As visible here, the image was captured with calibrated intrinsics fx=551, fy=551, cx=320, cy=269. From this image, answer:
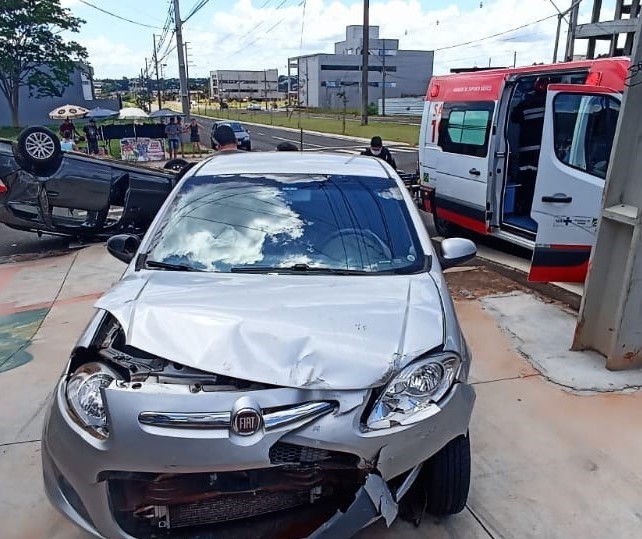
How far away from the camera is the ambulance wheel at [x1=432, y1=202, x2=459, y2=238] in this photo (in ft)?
27.8

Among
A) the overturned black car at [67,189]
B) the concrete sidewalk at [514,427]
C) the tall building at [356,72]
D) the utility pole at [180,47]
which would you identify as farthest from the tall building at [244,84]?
the concrete sidewalk at [514,427]

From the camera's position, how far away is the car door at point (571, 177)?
5324 mm

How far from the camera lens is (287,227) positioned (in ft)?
10.7

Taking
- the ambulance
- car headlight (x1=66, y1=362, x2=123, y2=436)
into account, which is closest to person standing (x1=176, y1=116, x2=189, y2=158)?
the ambulance

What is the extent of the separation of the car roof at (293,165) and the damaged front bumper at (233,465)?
195 centimetres

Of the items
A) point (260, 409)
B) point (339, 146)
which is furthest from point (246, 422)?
point (339, 146)

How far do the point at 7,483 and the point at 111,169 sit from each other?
20.5 ft

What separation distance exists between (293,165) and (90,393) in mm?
2162

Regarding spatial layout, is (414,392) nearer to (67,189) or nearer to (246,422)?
(246,422)

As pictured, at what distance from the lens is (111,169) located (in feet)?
27.6

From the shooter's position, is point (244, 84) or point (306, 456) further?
point (244, 84)

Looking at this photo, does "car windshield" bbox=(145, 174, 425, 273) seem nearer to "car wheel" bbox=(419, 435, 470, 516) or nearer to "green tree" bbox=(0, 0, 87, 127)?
"car wheel" bbox=(419, 435, 470, 516)

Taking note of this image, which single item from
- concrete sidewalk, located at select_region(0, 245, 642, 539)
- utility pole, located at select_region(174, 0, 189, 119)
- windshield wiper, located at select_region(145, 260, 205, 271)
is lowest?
concrete sidewalk, located at select_region(0, 245, 642, 539)

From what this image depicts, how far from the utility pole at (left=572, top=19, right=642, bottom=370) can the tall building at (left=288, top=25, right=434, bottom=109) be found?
280 feet
